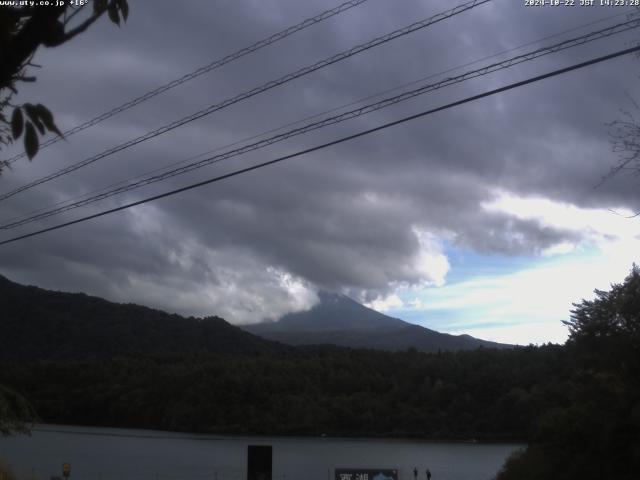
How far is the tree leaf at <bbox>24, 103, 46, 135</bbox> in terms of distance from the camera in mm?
3191

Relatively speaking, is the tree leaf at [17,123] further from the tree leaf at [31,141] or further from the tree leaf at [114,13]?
the tree leaf at [114,13]

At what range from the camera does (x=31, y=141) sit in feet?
10.5

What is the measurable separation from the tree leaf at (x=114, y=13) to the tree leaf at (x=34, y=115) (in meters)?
0.58

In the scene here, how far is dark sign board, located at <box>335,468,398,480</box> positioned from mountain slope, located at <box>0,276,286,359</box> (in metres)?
102

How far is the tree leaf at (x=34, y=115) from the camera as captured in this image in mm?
3191

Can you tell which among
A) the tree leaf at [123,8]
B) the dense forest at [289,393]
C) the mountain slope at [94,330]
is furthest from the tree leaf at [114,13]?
the mountain slope at [94,330]

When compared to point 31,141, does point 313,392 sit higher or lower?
higher

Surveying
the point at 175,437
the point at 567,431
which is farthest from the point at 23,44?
the point at 175,437

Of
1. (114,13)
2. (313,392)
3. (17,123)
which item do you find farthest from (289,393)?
(17,123)

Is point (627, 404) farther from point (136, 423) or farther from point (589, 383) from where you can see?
point (136, 423)

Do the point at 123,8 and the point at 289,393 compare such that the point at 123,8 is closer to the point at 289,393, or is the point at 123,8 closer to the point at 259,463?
the point at 259,463

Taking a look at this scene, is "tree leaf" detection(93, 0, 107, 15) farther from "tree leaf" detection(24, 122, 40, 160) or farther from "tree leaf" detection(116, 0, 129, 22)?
"tree leaf" detection(24, 122, 40, 160)

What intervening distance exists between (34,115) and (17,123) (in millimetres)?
78

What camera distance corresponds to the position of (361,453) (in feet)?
237
